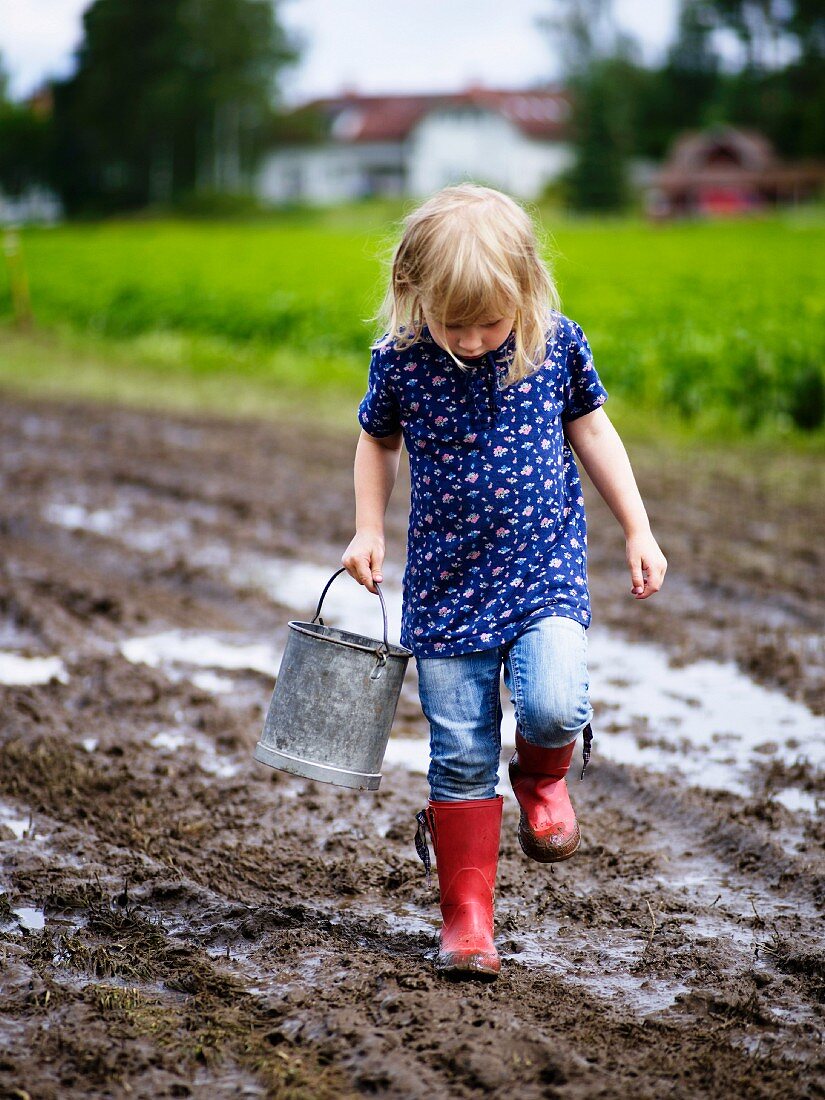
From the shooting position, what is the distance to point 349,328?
1269 cm

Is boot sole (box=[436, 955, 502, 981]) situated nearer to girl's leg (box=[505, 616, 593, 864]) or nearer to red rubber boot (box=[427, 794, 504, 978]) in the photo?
red rubber boot (box=[427, 794, 504, 978])

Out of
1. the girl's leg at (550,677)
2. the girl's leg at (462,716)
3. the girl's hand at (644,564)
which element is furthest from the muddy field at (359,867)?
the girl's hand at (644,564)

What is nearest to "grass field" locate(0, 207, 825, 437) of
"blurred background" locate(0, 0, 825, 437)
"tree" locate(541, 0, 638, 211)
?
"blurred background" locate(0, 0, 825, 437)

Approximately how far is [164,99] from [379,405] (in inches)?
2273

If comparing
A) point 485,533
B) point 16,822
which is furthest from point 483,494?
point 16,822

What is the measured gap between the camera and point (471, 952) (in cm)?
235

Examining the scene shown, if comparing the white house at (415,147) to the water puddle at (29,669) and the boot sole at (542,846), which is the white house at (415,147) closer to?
the water puddle at (29,669)

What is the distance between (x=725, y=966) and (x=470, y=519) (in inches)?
38.9

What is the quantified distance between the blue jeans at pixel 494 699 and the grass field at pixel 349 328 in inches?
32.5

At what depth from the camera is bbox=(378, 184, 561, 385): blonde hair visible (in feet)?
7.23

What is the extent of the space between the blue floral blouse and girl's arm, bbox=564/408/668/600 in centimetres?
12

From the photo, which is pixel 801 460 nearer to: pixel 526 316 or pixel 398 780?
pixel 398 780

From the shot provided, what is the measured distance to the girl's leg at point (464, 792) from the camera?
7.93 feet

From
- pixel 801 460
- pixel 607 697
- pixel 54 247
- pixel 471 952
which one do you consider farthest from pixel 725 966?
pixel 54 247
